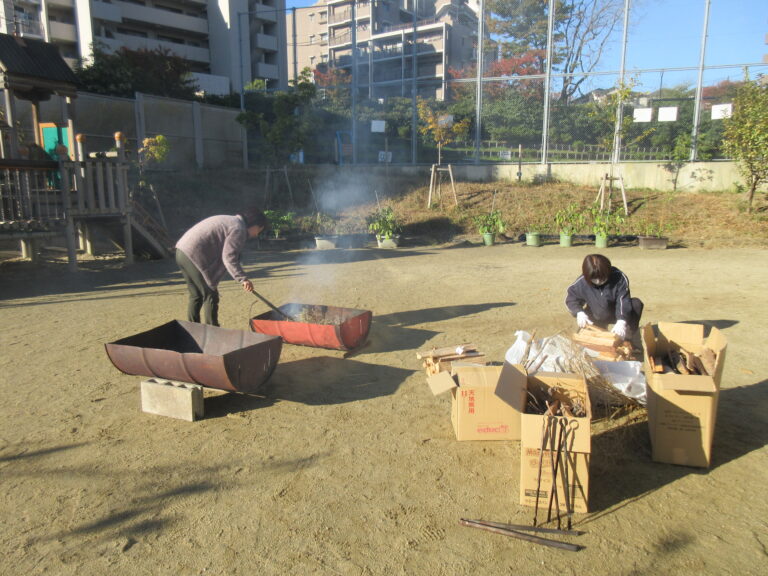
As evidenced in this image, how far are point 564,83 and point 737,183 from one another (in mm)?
6245

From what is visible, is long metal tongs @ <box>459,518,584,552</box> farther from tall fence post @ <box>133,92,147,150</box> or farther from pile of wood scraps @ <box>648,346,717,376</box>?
tall fence post @ <box>133,92,147,150</box>

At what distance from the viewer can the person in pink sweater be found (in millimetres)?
5211

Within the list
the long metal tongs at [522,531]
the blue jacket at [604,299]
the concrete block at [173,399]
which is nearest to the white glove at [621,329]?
the blue jacket at [604,299]

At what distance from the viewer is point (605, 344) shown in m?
4.42

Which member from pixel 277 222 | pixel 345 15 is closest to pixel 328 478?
pixel 277 222

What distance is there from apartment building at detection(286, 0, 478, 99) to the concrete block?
18.3 meters

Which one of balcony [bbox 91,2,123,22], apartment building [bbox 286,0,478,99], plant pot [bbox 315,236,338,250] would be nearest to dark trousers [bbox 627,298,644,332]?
plant pot [bbox 315,236,338,250]

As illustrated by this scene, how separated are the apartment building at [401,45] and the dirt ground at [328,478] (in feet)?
55.5

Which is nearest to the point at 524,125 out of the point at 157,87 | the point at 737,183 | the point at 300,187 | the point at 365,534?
the point at 737,183

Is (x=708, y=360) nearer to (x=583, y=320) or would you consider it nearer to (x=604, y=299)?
(x=583, y=320)

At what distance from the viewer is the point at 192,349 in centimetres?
506

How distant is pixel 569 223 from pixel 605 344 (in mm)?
10721

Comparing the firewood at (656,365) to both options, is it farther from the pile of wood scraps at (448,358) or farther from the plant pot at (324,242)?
the plant pot at (324,242)

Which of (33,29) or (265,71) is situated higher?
(33,29)
